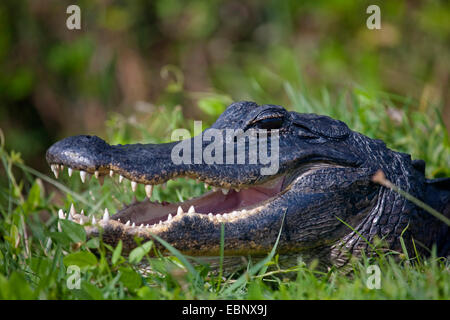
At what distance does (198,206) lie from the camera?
3088 mm

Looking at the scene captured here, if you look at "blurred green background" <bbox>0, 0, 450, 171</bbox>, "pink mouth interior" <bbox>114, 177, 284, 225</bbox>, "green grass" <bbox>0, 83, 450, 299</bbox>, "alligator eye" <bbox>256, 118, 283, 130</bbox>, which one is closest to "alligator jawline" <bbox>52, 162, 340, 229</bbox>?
"pink mouth interior" <bbox>114, 177, 284, 225</bbox>

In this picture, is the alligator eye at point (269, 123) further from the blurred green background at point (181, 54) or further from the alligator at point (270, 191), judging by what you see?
the blurred green background at point (181, 54)

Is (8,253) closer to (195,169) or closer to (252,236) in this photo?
(195,169)

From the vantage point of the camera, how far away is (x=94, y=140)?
2.76 metres

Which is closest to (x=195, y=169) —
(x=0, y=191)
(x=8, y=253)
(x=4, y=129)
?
(x=8, y=253)

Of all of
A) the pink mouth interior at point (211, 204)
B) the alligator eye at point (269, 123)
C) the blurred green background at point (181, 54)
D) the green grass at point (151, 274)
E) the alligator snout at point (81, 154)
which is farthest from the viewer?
the blurred green background at point (181, 54)

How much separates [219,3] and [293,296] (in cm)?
733

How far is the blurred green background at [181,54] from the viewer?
8312mm

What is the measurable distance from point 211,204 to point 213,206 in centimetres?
2

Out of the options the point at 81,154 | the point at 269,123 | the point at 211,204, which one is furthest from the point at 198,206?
the point at 81,154

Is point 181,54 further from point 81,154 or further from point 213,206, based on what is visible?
point 81,154

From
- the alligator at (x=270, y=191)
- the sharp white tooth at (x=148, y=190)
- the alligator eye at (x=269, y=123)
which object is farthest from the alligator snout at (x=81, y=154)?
the alligator eye at (x=269, y=123)

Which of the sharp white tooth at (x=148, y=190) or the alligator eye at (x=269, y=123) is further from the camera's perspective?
the alligator eye at (x=269, y=123)
